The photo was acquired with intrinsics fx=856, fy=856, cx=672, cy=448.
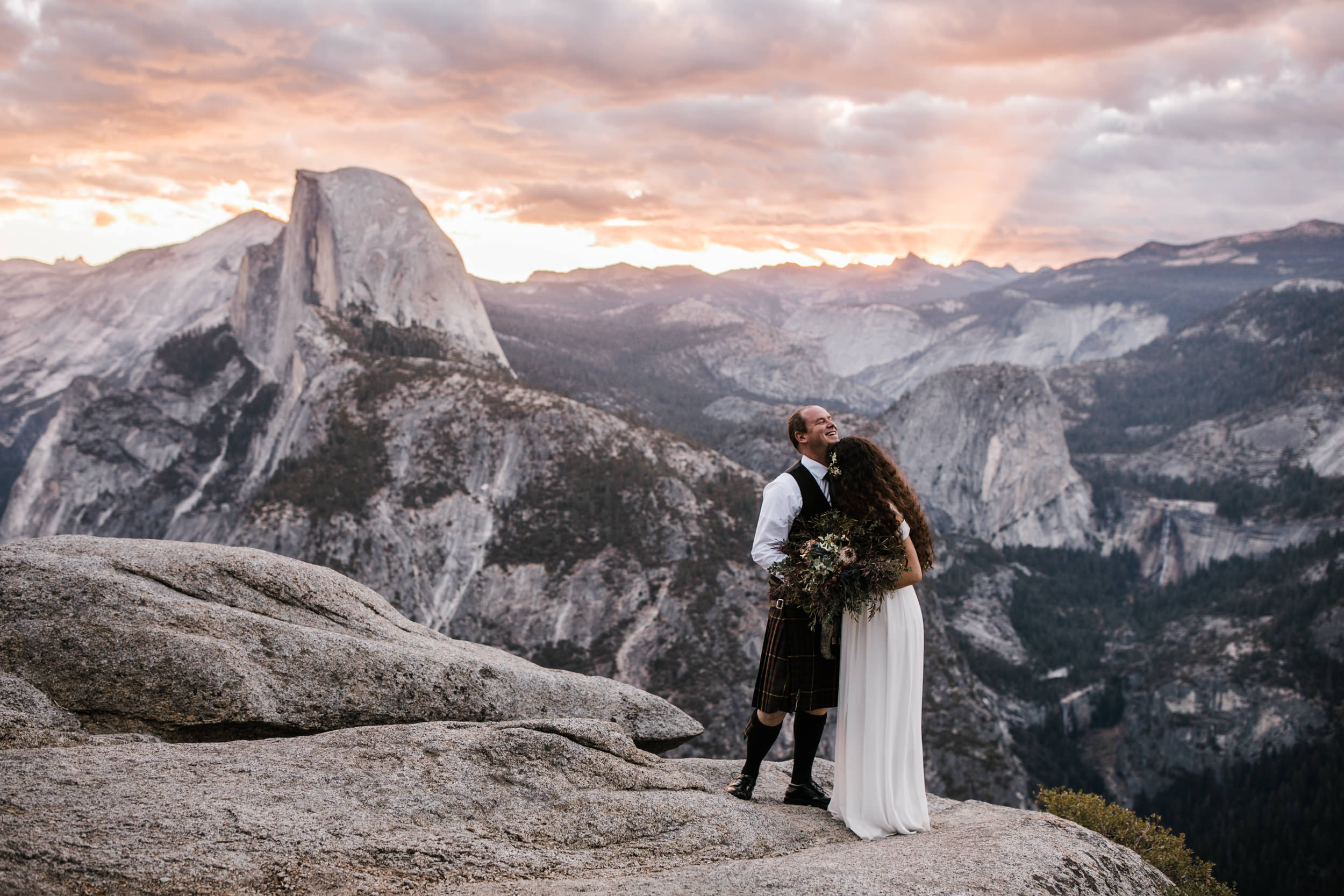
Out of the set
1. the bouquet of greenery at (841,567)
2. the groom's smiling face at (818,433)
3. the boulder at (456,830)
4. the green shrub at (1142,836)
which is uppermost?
the groom's smiling face at (818,433)

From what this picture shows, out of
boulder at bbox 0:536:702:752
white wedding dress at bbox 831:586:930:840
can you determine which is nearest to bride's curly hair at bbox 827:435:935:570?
white wedding dress at bbox 831:586:930:840

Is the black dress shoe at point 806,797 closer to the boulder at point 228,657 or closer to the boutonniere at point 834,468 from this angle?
the boulder at point 228,657

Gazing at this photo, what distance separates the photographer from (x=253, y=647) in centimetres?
1085

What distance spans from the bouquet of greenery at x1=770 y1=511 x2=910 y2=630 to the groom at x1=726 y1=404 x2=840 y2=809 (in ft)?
0.81

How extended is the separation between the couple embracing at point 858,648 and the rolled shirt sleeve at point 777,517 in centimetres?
1

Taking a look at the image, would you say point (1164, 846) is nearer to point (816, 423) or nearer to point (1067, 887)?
point (1067, 887)

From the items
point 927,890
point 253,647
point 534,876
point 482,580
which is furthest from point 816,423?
point 482,580

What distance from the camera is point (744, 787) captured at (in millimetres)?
10898

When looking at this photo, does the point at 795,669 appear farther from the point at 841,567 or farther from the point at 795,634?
the point at 841,567

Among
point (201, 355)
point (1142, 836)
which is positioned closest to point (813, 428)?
point (1142, 836)

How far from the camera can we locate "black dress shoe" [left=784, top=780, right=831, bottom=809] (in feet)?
36.2

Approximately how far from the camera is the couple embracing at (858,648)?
383 inches

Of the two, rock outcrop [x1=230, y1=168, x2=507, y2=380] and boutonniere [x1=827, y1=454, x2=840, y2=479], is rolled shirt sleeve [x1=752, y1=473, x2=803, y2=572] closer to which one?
boutonniere [x1=827, y1=454, x2=840, y2=479]

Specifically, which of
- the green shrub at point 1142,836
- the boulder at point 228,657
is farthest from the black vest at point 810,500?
the green shrub at point 1142,836
